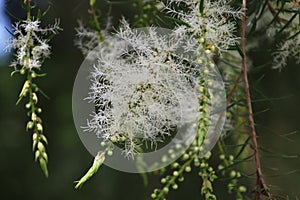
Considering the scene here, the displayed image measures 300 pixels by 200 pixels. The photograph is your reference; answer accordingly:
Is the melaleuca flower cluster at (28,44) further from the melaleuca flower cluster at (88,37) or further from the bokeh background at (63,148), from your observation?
the bokeh background at (63,148)

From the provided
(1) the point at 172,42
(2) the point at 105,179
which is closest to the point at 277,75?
(2) the point at 105,179

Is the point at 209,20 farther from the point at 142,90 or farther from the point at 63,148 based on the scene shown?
the point at 63,148

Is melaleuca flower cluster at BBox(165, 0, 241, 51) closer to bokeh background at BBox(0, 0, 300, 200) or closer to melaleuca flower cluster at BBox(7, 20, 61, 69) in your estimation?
melaleuca flower cluster at BBox(7, 20, 61, 69)

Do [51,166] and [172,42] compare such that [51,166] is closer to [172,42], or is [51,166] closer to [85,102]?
[85,102]

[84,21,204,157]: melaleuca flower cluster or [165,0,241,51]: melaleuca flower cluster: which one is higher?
[165,0,241,51]: melaleuca flower cluster

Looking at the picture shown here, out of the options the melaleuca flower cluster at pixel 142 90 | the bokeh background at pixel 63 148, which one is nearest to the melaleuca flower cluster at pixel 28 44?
the melaleuca flower cluster at pixel 142 90

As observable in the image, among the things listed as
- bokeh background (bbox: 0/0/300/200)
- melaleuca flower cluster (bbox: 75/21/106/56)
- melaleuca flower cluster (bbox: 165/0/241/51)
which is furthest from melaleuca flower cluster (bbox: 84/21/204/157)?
Answer: bokeh background (bbox: 0/0/300/200)

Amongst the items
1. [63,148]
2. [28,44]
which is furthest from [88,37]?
[63,148]
